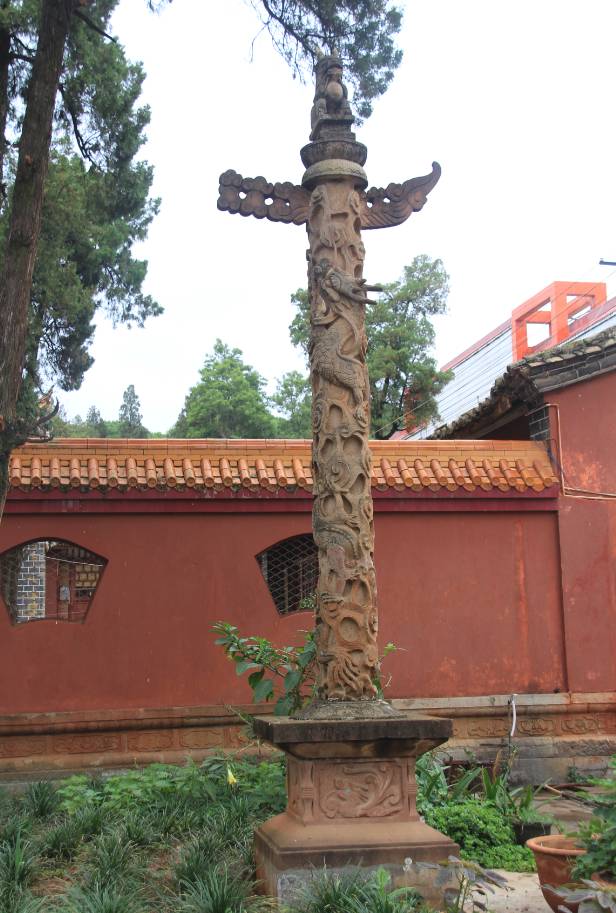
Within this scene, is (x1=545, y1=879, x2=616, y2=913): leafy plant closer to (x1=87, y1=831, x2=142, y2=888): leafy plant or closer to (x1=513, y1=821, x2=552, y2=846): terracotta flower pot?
(x1=87, y1=831, x2=142, y2=888): leafy plant

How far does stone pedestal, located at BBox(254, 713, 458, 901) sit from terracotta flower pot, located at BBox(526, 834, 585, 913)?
479 mm

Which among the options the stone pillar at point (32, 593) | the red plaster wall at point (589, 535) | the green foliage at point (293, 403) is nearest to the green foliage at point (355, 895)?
the red plaster wall at point (589, 535)

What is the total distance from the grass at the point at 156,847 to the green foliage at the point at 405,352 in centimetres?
1354

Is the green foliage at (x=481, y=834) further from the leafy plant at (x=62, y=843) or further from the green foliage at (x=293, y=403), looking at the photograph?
the green foliage at (x=293, y=403)

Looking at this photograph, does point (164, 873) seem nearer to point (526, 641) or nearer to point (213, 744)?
point (213, 744)

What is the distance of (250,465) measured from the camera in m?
11.0

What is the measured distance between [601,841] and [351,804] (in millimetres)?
1328

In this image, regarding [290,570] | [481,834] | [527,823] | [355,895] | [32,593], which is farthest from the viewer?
[32,593]

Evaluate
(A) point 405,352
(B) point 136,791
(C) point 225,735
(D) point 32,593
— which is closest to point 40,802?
(B) point 136,791

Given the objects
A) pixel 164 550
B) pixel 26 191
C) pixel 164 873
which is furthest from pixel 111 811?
pixel 26 191

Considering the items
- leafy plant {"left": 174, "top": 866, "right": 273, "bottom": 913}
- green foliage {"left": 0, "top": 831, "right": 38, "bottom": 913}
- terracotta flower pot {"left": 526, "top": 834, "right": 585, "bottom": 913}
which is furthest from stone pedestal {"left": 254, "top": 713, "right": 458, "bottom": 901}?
green foliage {"left": 0, "top": 831, "right": 38, "bottom": 913}

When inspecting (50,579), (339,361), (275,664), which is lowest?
(275,664)

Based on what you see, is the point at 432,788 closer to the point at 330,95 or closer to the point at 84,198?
the point at 330,95

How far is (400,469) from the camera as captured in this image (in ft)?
36.6
